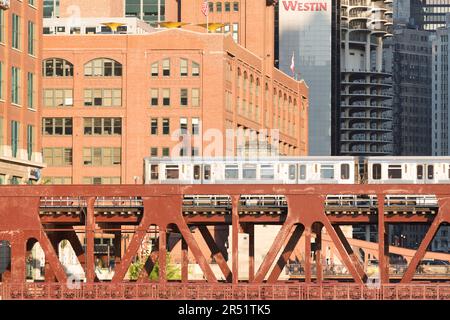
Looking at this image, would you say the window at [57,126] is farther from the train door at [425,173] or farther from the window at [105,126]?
the train door at [425,173]

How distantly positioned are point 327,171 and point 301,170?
215 cm

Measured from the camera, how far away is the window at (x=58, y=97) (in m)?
194

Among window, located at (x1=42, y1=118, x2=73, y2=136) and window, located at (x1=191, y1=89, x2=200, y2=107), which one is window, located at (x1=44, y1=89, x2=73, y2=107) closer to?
window, located at (x1=42, y1=118, x2=73, y2=136)

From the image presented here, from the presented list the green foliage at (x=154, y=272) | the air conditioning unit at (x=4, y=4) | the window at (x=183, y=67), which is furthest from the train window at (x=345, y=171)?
the window at (x=183, y=67)

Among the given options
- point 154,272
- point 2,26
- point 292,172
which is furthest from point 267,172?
point 2,26

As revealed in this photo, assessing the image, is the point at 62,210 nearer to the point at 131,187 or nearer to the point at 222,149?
the point at 131,187

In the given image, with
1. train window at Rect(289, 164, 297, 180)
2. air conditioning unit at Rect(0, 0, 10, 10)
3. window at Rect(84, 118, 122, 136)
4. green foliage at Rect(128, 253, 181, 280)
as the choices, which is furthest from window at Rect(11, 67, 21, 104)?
window at Rect(84, 118, 122, 136)

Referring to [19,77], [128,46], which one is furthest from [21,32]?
[128,46]

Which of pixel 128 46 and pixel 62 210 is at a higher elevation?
pixel 128 46

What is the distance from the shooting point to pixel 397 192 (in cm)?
11325

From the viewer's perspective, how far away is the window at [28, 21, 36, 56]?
5300 inches
